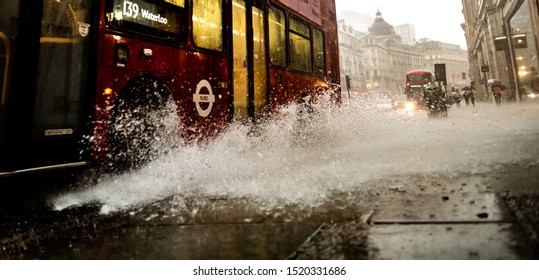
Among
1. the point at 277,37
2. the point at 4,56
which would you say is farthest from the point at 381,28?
the point at 4,56

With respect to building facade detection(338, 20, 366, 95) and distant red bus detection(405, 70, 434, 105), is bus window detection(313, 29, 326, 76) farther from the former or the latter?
building facade detection(338, 20, 366, 95)

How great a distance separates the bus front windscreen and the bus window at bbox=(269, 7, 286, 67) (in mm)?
2391

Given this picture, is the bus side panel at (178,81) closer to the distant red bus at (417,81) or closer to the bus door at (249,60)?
the bus door at (249,60)

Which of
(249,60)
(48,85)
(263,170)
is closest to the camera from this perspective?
(48,85)

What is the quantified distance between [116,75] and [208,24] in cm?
177

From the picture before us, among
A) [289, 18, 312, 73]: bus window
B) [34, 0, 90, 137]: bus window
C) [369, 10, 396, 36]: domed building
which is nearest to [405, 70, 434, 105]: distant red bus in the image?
[289, 18, 312, 73]: bus window

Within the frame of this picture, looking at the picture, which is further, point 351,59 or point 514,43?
point 351,59

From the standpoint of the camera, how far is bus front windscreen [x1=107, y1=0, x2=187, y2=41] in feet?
11.1

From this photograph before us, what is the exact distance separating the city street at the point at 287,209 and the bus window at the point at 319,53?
13.7 feet

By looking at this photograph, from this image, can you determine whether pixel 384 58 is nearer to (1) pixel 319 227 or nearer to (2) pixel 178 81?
(2) pixel 178 81

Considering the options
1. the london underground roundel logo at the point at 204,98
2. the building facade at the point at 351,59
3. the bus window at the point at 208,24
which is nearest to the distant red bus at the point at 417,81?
the building facade at the point at 351,59

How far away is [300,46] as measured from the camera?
7305 mm

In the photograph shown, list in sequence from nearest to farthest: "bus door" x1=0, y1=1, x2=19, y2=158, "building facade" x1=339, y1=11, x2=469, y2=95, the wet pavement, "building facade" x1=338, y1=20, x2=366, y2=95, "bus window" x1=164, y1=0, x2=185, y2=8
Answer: the wet pavement < "bus door" x1=0, y1=1, x2=19, y2=158 < "bus window" x1=164, y1=0, x2=185, y2=8 < "building facade" x1=338, y1=20, x2=366, y2=95 < "building facade" x1=339, y1=11, x2=469, y2=95
